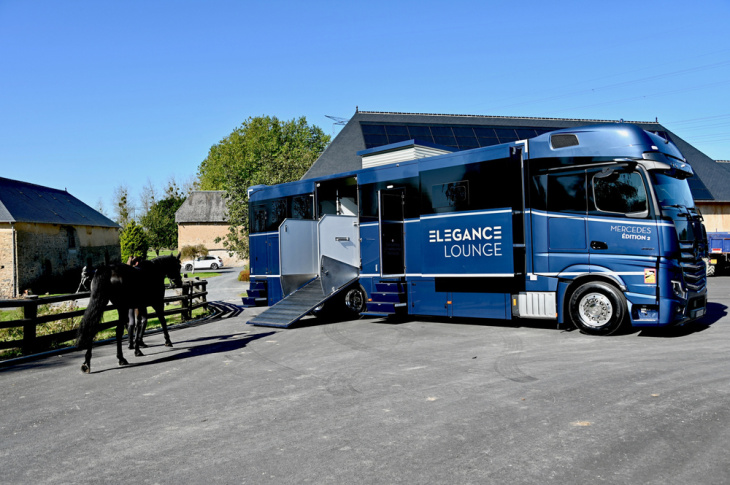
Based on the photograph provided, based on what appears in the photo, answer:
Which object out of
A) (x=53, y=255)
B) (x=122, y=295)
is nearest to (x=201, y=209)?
(x=53, y=255)

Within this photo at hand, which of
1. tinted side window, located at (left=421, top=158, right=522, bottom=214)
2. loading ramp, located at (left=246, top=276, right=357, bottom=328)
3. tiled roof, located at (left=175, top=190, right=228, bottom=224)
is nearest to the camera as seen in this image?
tinted side window, located at (left=421, top=158, right=522, bottom=214)

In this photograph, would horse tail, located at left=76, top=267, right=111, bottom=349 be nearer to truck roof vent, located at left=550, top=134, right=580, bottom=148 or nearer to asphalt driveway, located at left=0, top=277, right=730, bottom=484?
asphalt driveway, located at left=0, top=277, right=730, bottom=484

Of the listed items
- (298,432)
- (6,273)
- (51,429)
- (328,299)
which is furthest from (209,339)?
(6,273)

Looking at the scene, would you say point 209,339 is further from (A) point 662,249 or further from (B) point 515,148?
(A) point 662,249

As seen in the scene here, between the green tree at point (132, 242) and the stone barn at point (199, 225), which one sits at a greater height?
the stone barn at point (199, 225)

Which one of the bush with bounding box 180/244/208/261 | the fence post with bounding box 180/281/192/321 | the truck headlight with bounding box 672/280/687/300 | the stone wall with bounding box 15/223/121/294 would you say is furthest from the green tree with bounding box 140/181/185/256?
the truck headlight with bounding box 672/280/687/300

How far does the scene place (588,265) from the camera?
10625mm

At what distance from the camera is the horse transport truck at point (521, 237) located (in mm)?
10164

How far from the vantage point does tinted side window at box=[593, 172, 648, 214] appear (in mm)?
10195

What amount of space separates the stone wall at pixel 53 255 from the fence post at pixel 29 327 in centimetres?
3114

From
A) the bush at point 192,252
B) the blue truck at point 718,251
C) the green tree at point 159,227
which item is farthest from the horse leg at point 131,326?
the green tree at point 159,227

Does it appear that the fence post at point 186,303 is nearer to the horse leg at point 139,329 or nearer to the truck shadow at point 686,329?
the horse leg at point 139,329

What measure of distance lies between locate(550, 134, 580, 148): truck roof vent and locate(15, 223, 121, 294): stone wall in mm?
36343

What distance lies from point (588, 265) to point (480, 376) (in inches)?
167
